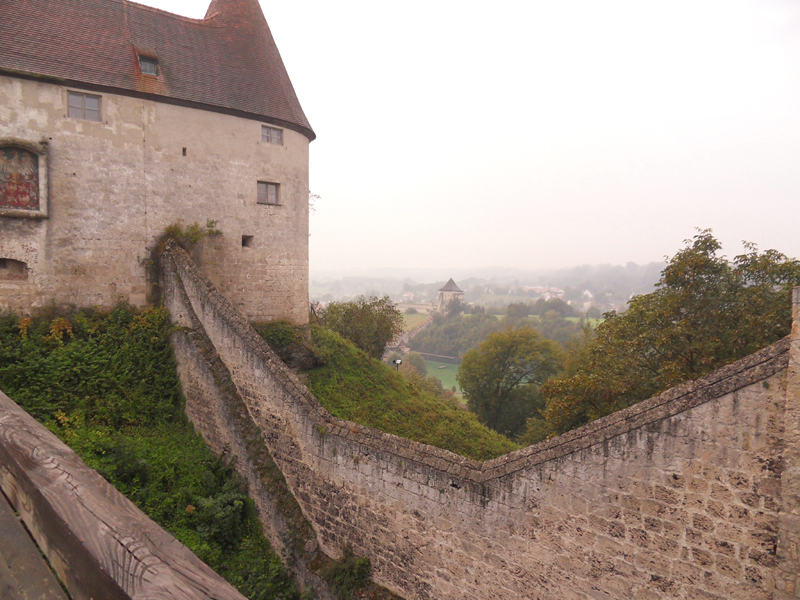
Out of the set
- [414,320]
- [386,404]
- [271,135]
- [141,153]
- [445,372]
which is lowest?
[445,372]

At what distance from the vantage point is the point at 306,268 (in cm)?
1788

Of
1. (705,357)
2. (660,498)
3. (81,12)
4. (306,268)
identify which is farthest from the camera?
(306,268)

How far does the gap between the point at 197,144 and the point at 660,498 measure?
1573 centimetres

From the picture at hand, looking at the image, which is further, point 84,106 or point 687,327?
point 84,106

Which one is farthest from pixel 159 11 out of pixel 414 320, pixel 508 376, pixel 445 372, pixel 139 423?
pixel 414 320

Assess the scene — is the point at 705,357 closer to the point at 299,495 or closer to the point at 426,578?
the point at 426,578

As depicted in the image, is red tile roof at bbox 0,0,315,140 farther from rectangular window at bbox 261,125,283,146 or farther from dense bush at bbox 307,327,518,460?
dense bush at bbox 307,327,518,460

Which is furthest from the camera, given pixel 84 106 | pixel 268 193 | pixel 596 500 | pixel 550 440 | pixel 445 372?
pixel 445 372

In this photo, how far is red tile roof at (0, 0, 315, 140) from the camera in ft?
40.8

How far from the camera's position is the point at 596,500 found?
5.68 metres

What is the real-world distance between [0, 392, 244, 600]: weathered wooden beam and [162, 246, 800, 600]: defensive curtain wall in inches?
215

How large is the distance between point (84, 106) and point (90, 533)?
15.4m

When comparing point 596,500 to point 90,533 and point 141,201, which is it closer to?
point 90,533

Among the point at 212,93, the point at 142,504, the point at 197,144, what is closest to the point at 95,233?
the point at 197,144
